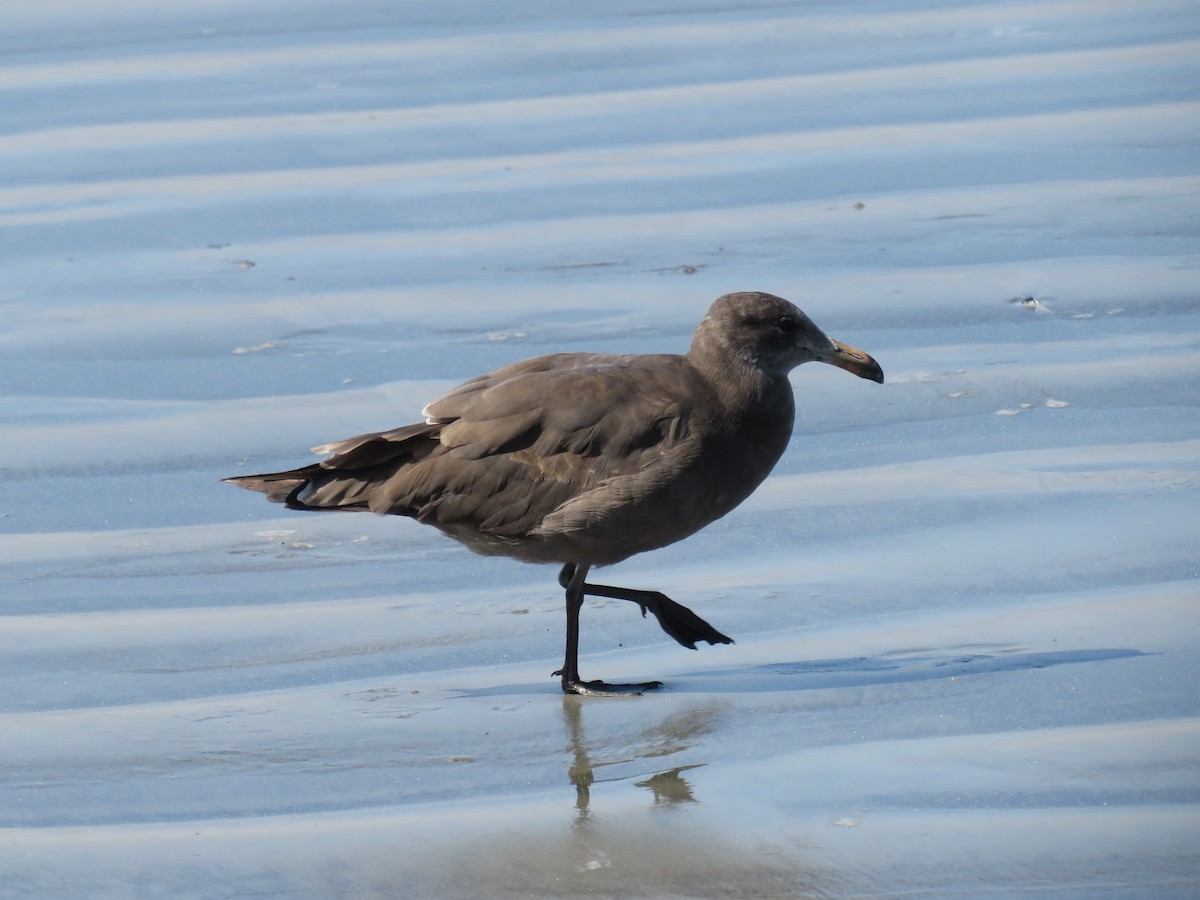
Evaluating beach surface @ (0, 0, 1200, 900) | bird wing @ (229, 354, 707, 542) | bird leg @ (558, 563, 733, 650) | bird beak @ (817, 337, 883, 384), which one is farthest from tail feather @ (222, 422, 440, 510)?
bird beak @ (817, 337, 883, 384)

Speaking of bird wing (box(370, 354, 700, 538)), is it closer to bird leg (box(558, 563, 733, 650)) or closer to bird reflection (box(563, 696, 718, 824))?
bird leg (box(558, 563, 733, 650))

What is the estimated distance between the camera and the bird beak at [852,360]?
5.52m

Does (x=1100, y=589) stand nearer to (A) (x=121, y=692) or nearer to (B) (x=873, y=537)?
(B) (x=873, y=537)

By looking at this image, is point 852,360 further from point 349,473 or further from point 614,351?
point 614,351

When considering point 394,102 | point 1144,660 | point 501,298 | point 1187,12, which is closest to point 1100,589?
point 1144,660

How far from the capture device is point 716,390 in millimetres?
5340

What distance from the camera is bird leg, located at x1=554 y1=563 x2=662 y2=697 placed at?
4.97 meters

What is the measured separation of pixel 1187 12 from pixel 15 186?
6430 millimetres

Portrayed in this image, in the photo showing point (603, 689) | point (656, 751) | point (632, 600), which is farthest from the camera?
point (632, 600)

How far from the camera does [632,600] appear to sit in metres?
5.41

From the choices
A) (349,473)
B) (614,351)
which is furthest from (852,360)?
(614,351)

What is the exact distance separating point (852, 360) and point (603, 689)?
1.24m

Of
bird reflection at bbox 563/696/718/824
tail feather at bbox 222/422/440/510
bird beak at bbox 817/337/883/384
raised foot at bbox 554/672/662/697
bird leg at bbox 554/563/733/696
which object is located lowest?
bird reflection at bbox 563/696/718/824

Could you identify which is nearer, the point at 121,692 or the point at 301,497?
the point at 121,692
